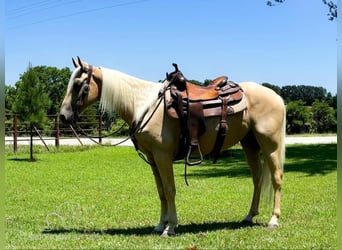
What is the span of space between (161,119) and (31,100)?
1363 cm

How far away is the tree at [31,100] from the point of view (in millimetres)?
17391

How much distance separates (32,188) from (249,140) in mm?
5573

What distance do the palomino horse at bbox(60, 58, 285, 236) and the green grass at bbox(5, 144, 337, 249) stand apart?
18.5 inches

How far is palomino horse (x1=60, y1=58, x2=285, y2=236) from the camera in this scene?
4949 mm

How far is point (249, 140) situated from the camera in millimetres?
5844

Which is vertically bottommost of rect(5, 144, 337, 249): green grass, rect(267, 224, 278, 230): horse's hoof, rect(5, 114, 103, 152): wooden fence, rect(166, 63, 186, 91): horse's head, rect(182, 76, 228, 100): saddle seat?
rect(5, 114, 103, 152): wooden fence

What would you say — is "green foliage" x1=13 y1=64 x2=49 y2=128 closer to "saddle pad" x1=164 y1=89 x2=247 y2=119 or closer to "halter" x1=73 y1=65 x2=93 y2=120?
"halter" x1=73 y1=65 x2=93 y2=120

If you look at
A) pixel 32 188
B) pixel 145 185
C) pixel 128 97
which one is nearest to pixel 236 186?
pixel 145 185

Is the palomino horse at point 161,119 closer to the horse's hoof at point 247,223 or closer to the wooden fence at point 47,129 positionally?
the horse's hoof at point 247,223

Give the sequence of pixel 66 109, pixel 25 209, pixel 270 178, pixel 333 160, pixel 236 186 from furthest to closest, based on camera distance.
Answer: pixel 333 160
pixel 236 186
pixel 25 209
pixel 270 178
pixel 66 109

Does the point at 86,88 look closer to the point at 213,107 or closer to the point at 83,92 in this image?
the point at 83,92

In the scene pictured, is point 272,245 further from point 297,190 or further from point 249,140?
point 297,190

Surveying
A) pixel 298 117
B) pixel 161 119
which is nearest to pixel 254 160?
pixel 161 119

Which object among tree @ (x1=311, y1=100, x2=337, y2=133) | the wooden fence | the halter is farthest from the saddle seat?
tree @ (x1=311, y1=100, x2=337, y2=133)
